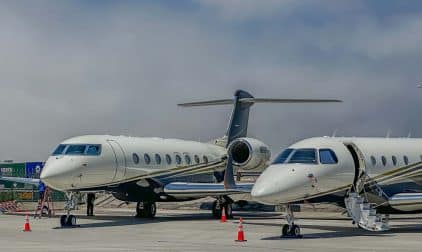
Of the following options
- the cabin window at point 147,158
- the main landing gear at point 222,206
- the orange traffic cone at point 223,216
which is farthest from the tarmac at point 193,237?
the main landing gear at point 222,206

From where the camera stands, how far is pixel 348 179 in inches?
916

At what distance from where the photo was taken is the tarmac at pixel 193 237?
60.2ft

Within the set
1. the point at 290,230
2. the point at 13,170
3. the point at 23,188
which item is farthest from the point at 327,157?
the point at 13,170

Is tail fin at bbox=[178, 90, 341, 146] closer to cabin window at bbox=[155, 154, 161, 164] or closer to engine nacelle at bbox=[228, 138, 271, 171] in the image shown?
engine nacelle at bbox=[228, 138, 271, 171]

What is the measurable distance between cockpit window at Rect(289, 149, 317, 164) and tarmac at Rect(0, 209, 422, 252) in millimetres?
2019

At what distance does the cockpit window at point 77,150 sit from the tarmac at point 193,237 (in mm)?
2487

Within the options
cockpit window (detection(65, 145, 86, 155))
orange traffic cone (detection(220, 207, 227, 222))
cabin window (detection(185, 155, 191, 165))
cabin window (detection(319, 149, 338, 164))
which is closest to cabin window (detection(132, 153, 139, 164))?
cockpit window (detection(65, 145, 86, 155))

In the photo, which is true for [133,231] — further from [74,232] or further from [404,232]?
[404,232]

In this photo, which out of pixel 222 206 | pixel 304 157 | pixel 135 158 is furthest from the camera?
pixel 222 206

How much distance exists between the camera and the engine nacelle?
33.8 m

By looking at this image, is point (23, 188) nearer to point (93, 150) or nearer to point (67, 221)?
point (93, 150)

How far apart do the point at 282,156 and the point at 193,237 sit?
11.4 ft

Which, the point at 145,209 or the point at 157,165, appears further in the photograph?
the point at 145,209

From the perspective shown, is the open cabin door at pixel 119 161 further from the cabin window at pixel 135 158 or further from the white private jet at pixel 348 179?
the white private jet at pixel 348 179
